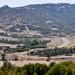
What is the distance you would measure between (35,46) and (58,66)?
102m

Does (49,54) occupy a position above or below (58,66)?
below

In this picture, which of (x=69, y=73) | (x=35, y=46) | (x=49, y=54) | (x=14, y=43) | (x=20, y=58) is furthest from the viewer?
(x=14, y=43)

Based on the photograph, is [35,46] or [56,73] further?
[35,46]

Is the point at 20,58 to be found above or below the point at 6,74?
below

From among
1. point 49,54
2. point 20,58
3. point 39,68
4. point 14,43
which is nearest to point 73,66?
point 39,68

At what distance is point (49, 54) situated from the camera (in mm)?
128250

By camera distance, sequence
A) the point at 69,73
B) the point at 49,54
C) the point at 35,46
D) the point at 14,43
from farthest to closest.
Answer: the point at 14,43 < the point at 35,46 < the point at 49,54 < the point at 69,73

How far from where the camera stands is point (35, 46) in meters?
161

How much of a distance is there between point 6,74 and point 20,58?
68.5m

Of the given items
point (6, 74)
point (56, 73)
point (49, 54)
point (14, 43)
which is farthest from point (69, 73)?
point (14, 43)

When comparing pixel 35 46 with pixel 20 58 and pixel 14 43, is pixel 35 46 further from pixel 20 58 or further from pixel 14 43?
pixel 20 58

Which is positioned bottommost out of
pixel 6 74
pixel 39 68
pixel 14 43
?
pixel 14 43

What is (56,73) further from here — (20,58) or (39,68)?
(20,58)

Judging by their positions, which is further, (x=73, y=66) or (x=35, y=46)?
(x=35, y=46)
